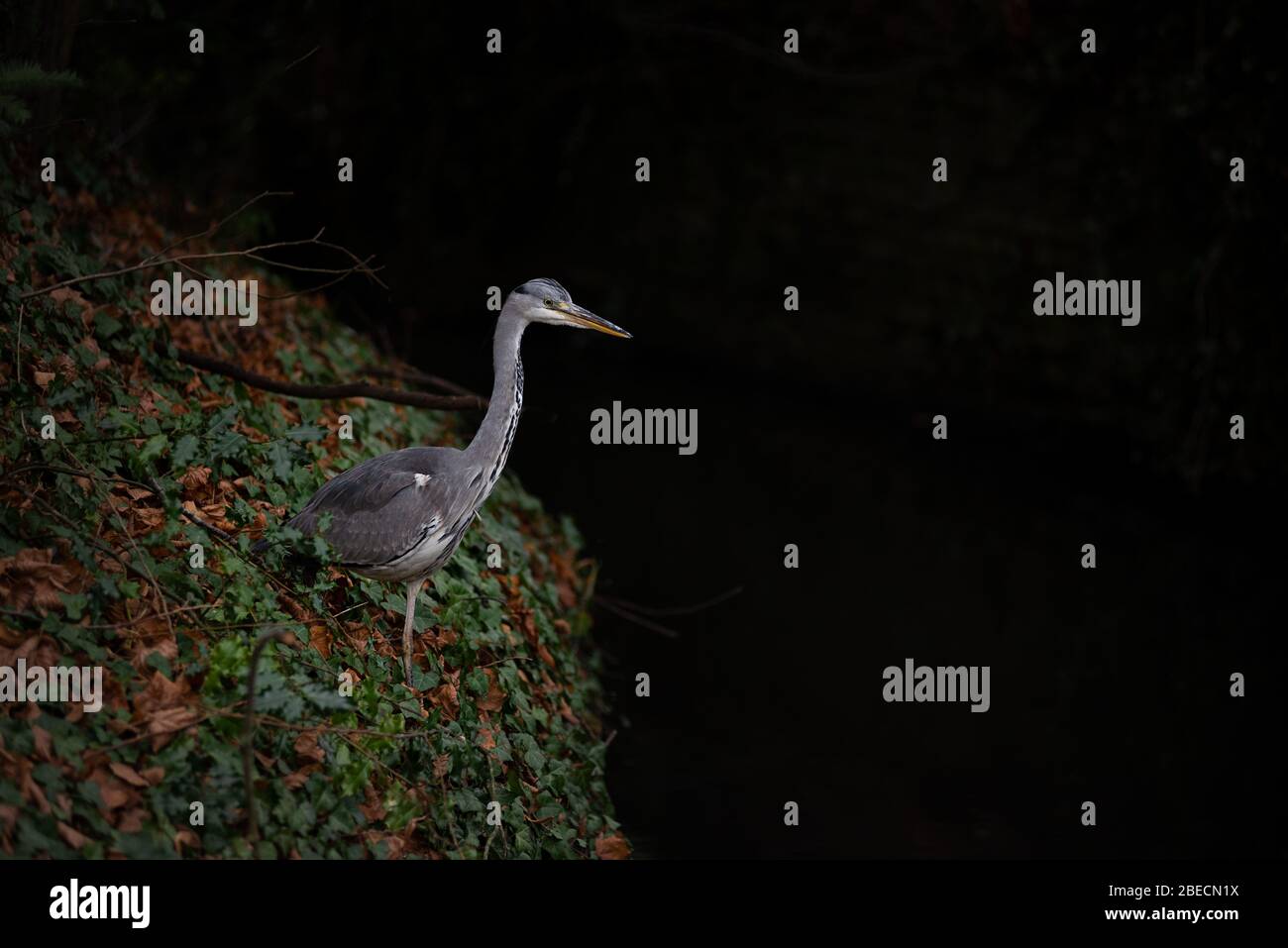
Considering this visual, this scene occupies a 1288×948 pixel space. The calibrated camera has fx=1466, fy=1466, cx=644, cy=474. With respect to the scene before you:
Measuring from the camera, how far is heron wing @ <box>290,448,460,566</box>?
686 cm

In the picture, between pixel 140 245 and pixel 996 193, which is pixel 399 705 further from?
pixel 996 193

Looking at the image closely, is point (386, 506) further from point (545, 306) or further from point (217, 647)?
point (545, 306)

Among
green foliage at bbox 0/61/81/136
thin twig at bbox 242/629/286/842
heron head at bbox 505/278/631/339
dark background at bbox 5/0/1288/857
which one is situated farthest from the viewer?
dark background at bbox 5/0/1288/857

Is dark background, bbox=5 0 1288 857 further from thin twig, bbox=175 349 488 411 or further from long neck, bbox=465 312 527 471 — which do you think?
long neck, bbox=465 312 527 471

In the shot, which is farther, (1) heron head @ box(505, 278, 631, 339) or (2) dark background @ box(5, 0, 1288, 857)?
(2) dark background @ box(5, 0, 1288, 857)

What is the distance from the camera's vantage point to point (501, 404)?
7.11 m

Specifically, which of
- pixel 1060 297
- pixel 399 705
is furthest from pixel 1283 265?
pixel 399 705

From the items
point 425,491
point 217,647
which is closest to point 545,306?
point 425,491

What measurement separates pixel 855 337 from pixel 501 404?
1231 cm

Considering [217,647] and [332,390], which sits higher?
[332,390]

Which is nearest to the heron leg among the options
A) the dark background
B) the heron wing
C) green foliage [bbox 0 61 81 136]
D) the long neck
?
the heron wing

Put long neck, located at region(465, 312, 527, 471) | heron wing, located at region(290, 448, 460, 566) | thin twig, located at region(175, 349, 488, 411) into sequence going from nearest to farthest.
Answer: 1. heron wing, located at region(290, 448, 460, 566)
2. long neck, located at region(465, 312, 527, 471)
3. thin twig, located at region(175, 349, 488, 411)

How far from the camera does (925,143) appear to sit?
60.2ft

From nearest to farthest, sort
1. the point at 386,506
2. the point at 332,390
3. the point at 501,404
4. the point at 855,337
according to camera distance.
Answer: the point at 386,506 < the point at 501,404 < the point at 332,390 < the point at 855,337
